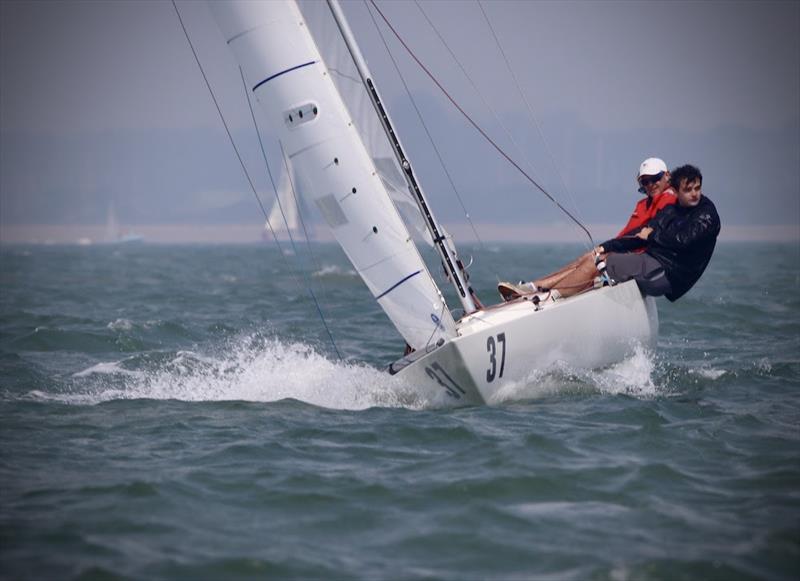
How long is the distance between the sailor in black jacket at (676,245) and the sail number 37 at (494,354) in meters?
1.60

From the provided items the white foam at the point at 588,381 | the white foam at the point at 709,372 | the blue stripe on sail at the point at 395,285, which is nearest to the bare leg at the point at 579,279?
the white foam at the point at 588,381

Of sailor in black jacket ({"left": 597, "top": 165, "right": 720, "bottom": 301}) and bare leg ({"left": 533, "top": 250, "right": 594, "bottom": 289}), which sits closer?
sailor in black jacket ({"left": 597, "top": 165, "right": 720, "bottom": 301})

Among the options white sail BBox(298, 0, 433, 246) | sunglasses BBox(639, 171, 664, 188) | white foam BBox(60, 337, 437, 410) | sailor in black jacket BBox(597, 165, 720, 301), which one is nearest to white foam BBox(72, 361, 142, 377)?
white foam BBox(60, 337, 437, 410)

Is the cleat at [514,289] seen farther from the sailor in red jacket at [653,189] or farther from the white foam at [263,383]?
the white foam at [263,383]

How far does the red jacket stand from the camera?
30.2 ft

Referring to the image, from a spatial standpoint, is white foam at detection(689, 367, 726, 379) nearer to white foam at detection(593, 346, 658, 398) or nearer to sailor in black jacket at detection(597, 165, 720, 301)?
white foam at detection(593, 346, 658, 398)

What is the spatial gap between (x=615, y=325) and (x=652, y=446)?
2032mm

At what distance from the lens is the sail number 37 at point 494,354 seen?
304 inches

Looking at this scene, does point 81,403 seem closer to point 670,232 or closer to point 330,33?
point 330,33

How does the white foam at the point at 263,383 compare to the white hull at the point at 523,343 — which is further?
the white foam at the point at 263,383

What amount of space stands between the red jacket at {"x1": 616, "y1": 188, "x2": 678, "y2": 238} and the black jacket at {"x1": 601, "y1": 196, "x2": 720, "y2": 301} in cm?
16

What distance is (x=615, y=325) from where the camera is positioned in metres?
8.82

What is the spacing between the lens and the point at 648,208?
941cm

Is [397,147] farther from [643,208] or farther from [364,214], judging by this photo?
[643,208]
